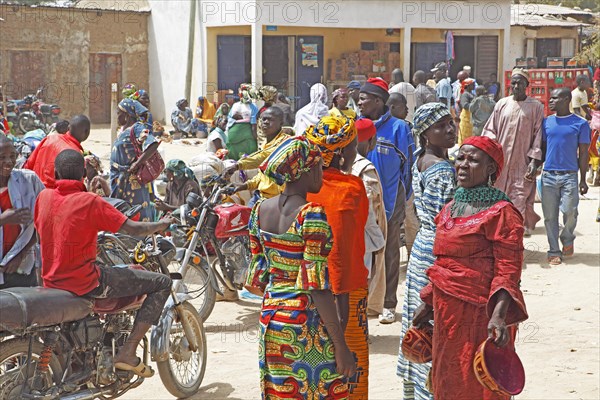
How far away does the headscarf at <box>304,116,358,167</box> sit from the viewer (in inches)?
192

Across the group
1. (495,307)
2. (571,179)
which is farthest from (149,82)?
(495,307)

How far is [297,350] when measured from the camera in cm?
400

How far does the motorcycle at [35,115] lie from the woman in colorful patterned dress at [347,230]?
62.0 ft

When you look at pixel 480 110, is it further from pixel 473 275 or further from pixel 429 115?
pixel 473 275

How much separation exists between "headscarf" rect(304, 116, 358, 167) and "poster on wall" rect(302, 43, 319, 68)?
21805mm

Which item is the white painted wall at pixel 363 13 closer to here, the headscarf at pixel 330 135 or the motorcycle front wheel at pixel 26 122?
the motorcycle front wheel at pixel 26 122

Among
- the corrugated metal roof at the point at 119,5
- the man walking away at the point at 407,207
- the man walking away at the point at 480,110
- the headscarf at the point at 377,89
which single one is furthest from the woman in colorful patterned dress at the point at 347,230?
the corrugated metal roof at the point at 119,5

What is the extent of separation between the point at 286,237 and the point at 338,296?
0.61 m

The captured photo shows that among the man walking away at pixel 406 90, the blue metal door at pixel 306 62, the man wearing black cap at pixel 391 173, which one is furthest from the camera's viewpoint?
the blue metal door at pixel 306 62

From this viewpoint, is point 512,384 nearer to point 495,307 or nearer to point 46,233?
point 495,307

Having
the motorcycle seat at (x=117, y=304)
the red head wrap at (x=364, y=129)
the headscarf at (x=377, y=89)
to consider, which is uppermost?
the headscarf at (x=377, y=89)

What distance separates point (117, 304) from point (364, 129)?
209 cm

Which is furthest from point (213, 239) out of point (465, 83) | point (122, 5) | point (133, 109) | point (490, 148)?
point (122, 5)

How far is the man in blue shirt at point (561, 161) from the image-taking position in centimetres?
1012
